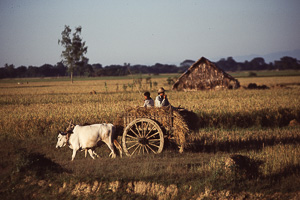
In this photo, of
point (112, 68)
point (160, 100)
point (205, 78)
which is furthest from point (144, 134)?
point (112, 68)

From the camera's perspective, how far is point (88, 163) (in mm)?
8180

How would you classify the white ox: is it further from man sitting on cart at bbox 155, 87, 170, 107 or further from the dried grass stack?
man sitting on cart at bbox 155, 87, 170, 107

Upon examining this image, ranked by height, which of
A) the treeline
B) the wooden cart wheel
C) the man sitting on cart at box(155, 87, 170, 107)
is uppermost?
the treeline

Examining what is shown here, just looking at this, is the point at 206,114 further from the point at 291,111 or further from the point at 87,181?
the point at 87,181

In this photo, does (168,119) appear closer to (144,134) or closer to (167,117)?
(167,117)

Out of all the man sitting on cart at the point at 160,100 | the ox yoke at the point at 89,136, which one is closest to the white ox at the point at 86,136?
the ox yoke at the point at 89,136

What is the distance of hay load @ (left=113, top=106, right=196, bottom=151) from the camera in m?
8.63

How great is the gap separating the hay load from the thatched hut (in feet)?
81.0

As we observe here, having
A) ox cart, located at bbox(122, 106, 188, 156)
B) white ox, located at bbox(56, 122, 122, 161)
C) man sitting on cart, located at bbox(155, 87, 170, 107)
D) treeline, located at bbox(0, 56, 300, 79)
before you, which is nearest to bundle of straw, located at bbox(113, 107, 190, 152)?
ox cart, located at bbox(122, 106, 188, 156)

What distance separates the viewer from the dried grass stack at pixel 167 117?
8609mm

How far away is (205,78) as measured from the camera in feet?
110

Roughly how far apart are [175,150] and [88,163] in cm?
297

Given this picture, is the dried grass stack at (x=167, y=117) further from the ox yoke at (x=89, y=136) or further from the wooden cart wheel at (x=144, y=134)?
the ox yoke at (x=89, y=136)

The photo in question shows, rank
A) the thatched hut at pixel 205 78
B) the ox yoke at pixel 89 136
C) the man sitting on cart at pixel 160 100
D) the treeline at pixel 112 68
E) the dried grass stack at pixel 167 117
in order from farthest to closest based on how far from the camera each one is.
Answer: the treeline at pixel 112 68 → the thatched hut at pixel 205 78 → the man sitting on cart at pixel 160 100 → the ox yoke at pixel 89 136 → the dried grass stack at pixel 167 117
